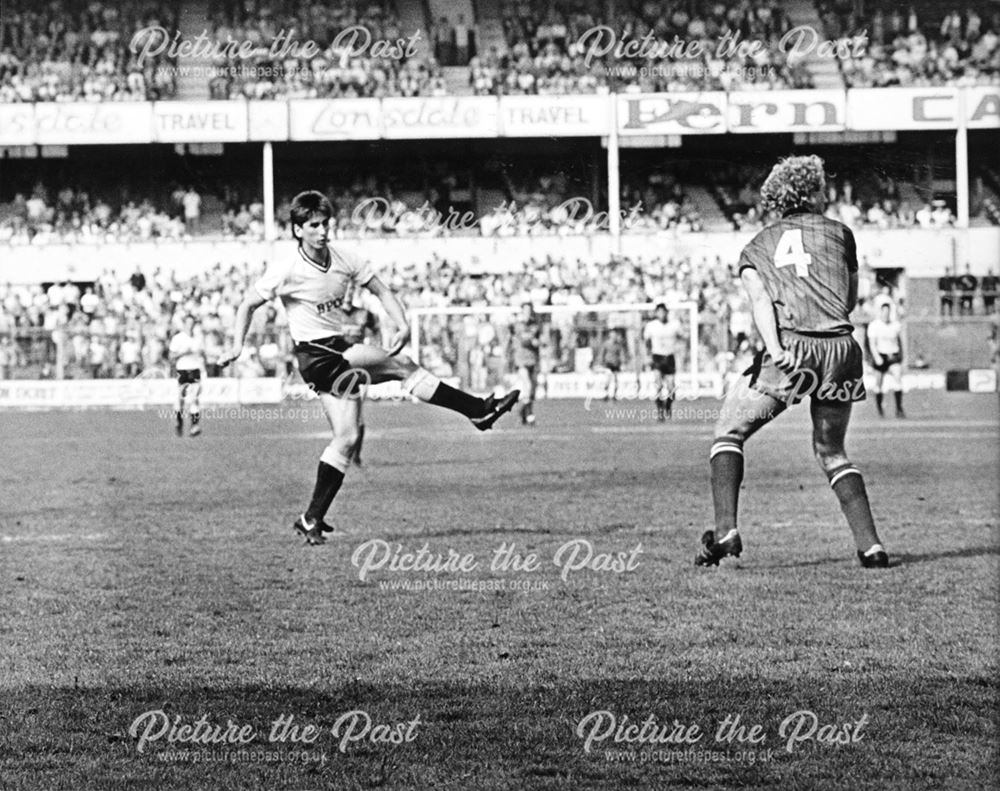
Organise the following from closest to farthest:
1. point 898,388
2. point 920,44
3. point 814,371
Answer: point 814,371 → point 898,388 → point 920,44

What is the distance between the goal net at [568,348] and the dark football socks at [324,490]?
2313 cm

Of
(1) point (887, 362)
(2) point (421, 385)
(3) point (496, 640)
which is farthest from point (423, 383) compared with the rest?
(1) point (887, 362)

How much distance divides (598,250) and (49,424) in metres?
15.9

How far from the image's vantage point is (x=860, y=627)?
7.09 meters

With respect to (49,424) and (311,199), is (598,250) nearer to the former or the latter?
(49,424)

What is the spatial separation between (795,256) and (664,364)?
62.0 feet

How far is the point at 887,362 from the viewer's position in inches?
1084

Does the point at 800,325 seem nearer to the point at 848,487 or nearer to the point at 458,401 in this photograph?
the point at 848,487

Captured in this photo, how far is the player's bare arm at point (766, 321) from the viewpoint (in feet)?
28.4

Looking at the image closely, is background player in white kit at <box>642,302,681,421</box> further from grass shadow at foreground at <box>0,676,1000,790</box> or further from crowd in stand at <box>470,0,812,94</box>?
grass shadow at foreground at <box>0,676,1000,790</box>

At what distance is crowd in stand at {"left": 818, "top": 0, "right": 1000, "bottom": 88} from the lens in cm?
4097

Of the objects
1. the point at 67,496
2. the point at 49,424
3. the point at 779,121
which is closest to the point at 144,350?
the point at 49,424

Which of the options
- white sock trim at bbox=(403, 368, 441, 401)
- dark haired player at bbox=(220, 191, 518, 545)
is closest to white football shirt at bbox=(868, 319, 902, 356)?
dark haired player at bbox=(220, 191, 518, 545)

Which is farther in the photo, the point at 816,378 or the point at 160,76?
the point at 160,76
